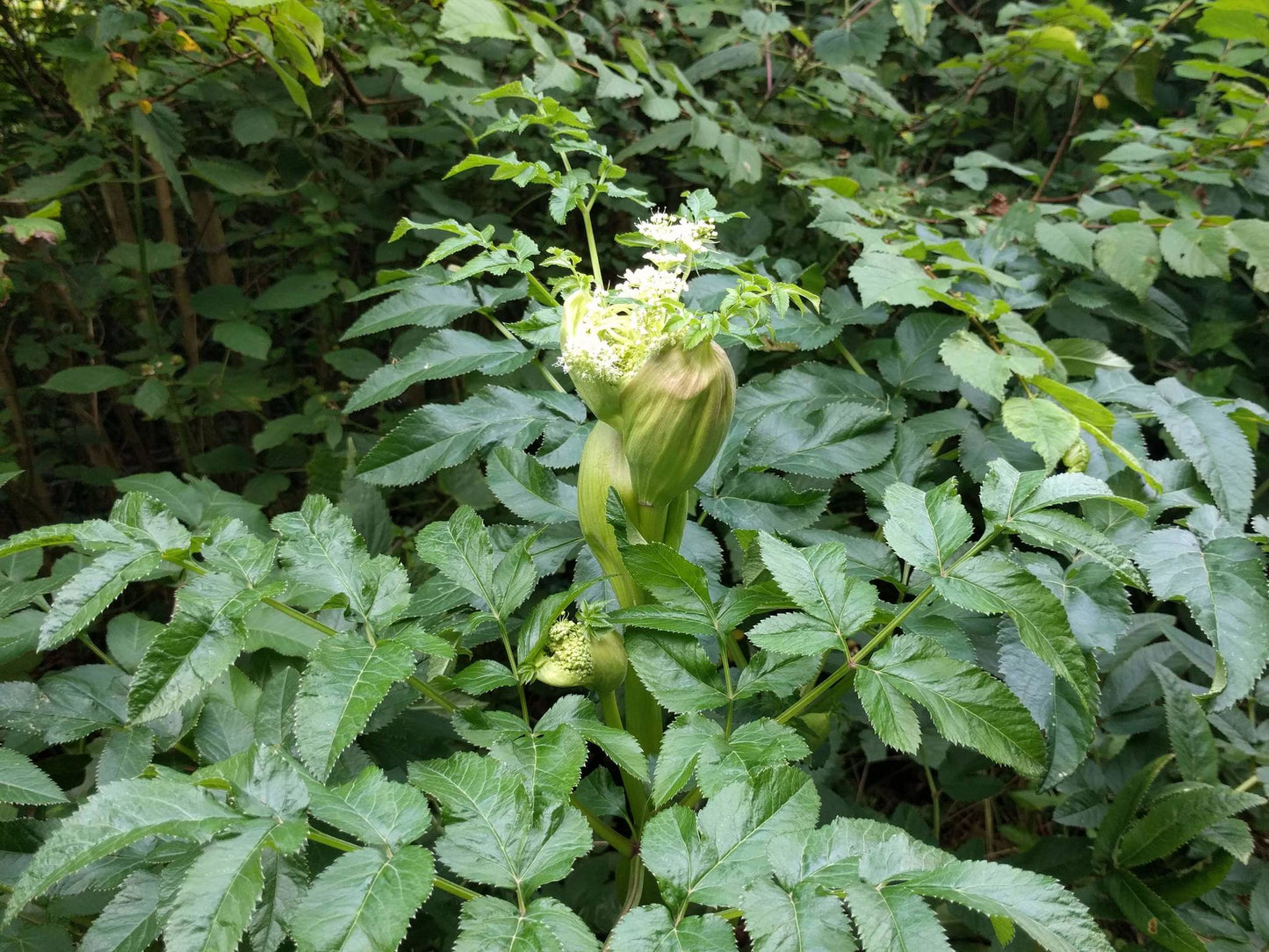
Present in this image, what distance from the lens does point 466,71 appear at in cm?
127

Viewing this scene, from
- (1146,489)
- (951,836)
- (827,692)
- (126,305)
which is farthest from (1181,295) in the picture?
(126,305)

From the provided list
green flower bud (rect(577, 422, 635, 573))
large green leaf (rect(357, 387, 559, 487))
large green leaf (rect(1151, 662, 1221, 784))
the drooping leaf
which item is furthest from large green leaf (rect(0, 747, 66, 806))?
large green leaf (rect(1151, 662, 1221, 784))

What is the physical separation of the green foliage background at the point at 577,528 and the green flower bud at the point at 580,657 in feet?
0.15

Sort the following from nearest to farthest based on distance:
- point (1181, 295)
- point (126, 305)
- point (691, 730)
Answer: point (691, 730)
point (1181, 295)
point (126, 305)

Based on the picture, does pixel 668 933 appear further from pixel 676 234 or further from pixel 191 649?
pixel 676 234

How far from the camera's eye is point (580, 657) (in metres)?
0.67

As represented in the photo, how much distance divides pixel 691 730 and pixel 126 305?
5.19 ft

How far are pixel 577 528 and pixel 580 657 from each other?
0.17m

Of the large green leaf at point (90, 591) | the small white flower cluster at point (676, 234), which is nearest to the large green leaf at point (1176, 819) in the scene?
the small white flower cluster at point (676, 234)

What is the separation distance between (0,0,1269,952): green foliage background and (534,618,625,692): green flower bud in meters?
0.05

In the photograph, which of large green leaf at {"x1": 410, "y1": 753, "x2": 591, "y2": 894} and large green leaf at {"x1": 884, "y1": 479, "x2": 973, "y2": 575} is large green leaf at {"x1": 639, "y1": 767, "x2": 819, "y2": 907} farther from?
large green leaf at {"x1": 884, "y1": 479, "x2": 973, "y2": 575}

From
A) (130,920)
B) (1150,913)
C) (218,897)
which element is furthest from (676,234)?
(1150,913)

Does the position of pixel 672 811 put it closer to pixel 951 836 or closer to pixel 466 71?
pixel 951 836

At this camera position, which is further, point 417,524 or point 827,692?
point 417,524
